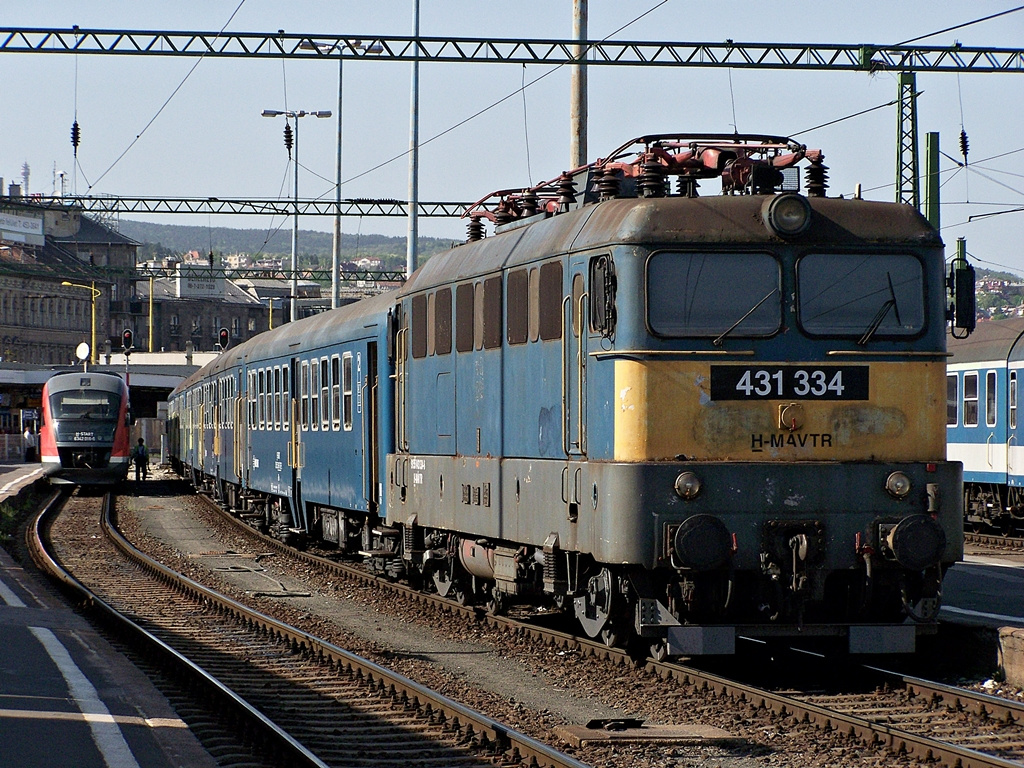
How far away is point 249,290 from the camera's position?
503ft

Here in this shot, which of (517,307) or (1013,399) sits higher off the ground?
(517,307)

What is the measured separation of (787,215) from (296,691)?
5.07 meters

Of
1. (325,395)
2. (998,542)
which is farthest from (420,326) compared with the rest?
(998,542)

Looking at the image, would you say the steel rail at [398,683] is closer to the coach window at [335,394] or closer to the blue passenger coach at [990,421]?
the coach window at [335,394]

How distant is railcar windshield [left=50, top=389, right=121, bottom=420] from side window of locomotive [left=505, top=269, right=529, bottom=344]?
99.9 ft

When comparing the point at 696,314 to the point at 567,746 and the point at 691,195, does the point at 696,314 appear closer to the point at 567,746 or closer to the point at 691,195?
the point at 691,195

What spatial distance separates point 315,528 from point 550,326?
37.8ft

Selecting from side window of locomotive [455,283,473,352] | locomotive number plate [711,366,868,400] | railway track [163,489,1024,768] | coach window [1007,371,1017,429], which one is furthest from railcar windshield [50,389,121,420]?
locomotive number plate [711,366,868,400]

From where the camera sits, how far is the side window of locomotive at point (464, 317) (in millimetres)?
13570

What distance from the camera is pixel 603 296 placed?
10.7m

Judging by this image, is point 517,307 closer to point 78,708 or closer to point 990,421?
point 78,708

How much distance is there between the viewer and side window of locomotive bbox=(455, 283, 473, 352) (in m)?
13.6

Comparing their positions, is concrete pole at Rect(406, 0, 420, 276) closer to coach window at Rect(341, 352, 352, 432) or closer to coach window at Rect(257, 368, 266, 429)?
coach window at Rect(257, 368, 266, 429)

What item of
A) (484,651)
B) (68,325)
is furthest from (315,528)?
(68,325)
